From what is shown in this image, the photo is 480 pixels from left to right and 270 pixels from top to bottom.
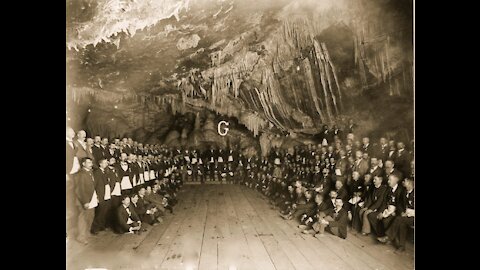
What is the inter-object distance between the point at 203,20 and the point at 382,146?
8.65 feet

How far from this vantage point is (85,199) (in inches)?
167

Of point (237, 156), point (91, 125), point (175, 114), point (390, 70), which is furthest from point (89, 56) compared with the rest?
point (390, 70)

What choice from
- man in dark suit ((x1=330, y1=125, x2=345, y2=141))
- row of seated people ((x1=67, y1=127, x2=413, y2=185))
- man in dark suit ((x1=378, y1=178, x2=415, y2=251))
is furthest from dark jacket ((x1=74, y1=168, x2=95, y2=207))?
man in dark suit ((x1=378, y1=178, x2=415, y2=251))

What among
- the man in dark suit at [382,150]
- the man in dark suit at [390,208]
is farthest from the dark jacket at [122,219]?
the man in dark suit at [382,150]

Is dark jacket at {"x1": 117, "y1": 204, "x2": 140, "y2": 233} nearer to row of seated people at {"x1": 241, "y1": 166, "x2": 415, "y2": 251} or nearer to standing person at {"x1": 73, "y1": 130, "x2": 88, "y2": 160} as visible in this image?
standing person at {"x1": 73, "y1": 130, "x2": 88, "y2": 160}

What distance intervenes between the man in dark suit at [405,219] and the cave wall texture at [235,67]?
62cm

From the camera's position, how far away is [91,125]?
434 centimetres

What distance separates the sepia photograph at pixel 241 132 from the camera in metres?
4.12

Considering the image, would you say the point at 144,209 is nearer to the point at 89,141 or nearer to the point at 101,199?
the point at 101,199

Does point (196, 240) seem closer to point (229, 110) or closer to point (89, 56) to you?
point (229, 110)

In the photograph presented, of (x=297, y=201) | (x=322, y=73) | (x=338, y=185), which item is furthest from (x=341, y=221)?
(x=322, y=73)

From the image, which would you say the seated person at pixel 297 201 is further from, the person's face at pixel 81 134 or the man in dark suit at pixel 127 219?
the person's face at pixel 81 134

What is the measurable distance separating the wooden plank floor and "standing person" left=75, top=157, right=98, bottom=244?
16cm

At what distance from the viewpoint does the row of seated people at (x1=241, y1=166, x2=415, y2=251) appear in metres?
4.06
